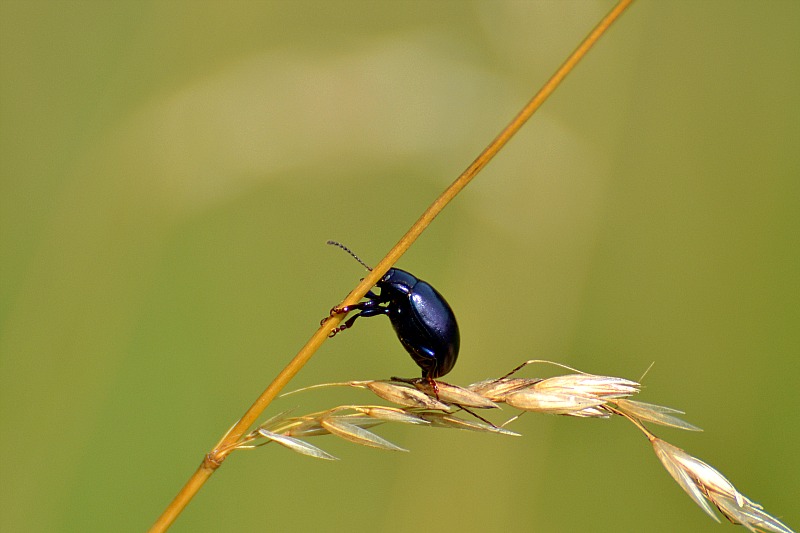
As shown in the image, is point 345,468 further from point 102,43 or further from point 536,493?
point 102,43

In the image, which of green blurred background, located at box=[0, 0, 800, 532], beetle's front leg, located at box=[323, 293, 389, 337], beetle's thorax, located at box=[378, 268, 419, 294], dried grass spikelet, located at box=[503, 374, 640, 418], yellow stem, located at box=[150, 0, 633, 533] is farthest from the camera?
green blurred background, located at box=[0, 0, 800, 532]

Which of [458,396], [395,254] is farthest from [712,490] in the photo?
[395,254]

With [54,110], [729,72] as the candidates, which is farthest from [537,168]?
[54,110]

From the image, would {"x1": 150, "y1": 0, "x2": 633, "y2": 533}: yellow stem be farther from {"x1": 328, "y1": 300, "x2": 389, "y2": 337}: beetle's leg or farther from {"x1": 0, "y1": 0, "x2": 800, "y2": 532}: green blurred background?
{"x1": 0, "y1": 0, "x2": 800, "y2": 532}: green blurred background

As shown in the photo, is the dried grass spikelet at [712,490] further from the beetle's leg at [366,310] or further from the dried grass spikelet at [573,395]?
the beetle's leg at [366,310]

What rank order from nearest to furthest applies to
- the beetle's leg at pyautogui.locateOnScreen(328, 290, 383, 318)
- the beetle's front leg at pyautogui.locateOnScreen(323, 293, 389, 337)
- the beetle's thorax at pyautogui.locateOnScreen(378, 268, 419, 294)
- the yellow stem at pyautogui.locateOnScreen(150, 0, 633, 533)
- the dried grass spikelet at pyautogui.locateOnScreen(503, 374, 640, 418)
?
the yellow stem at pyautogui.locateOnScreen(150, 0, 633, 533), the dried grass spikelet at pyautogui.locateOnScreen(503, 374, 640, 418), the beetle's leg at pyautogui.locateOnScreen(328, 290, 383, 318), the beetle's front leg at pyautogui.locateOnScreen(323, 293, 389, 337), the beetle's thorax at pyautogui.locateOnScreen(378, 268, 419, 294)

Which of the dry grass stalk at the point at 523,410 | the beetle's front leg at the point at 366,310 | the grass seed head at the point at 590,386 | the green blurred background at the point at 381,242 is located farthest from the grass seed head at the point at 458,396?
the green blurred background at the point at 381,242

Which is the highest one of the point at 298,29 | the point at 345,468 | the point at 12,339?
the point at 298,29

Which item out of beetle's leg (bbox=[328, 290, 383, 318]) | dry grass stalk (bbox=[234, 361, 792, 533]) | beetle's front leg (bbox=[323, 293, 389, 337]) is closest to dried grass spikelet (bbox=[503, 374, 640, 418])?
dry grass stalk (bbox=[234, 361, 792, 533])
